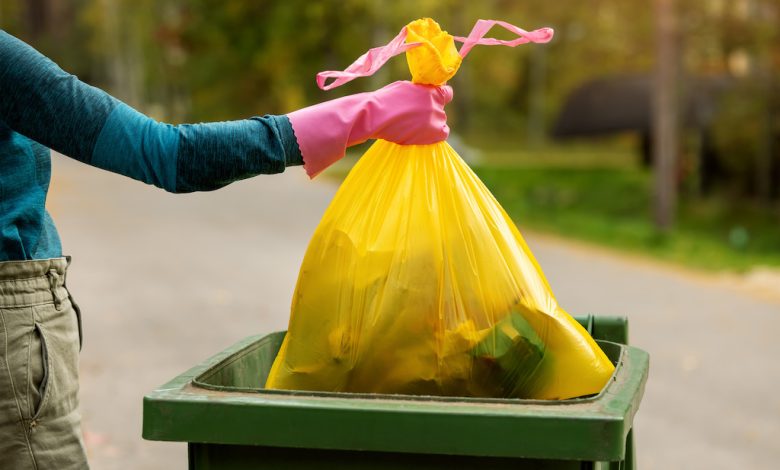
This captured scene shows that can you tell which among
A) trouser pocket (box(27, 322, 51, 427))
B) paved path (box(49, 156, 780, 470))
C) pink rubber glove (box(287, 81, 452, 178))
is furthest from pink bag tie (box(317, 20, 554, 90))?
paved path (box(49, 156, 780, 470))

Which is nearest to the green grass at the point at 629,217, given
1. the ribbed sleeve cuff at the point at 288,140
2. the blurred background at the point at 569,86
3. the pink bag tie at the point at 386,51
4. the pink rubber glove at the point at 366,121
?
the blurred background at the point at 569,86

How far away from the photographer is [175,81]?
4784 centimetres

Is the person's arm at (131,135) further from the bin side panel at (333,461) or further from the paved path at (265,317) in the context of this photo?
the paved path at (265,317)

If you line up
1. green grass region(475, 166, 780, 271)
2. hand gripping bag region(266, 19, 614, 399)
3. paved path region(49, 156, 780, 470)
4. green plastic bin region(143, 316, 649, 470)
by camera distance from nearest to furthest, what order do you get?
green plastic bin region(143, 316, 649, 470) < hand gripping bag region(266, 19, 614, 399) < paved path region(49, 156, 780, 470) < green grass region(475, 166, 780, 271)

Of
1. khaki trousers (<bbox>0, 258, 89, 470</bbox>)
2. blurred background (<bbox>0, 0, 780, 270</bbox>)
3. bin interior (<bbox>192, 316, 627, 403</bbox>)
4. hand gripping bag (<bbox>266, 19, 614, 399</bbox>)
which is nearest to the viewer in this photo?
khaki trousers (<bbox>0, 258, 89, 470</bbox>)

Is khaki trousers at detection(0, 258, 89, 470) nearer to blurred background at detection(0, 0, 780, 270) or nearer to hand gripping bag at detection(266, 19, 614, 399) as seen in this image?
hand gripping bag at detection(266, 19, 614, 399)

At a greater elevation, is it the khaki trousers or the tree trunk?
the tree trunk

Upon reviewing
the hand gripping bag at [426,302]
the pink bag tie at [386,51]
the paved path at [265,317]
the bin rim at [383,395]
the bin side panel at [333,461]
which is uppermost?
the pink bag tie at [386,51]

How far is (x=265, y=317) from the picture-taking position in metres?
A: 8.23

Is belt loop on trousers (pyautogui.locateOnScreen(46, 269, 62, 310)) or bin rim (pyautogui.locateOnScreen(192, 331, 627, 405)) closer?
bin rim (pyautogui.locateOnScreen(192, 331, 627, 405))

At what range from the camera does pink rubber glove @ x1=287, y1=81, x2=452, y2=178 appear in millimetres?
1798

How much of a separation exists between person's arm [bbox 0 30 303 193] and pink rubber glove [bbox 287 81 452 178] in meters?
0.03

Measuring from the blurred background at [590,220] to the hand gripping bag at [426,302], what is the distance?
3.07 meters

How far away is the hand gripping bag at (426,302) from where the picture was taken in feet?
6.88
